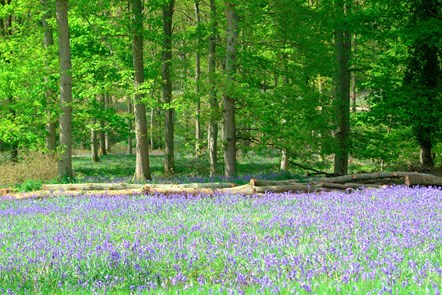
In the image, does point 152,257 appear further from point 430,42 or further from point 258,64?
point 430,42

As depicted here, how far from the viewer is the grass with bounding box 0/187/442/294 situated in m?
4.89

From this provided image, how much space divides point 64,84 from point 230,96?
599cm

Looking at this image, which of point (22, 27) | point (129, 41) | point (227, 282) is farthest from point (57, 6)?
point (227, 282)

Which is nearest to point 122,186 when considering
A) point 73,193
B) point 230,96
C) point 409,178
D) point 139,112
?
point 73,193

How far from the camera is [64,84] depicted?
1831 centimetres

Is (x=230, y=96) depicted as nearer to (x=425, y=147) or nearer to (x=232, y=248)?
(x=425, y=147)

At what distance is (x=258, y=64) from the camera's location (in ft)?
62.1

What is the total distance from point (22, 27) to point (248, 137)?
1399 cm

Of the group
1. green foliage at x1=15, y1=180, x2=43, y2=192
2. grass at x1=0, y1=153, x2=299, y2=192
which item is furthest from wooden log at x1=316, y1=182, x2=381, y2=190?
green foliage at x1=15, y1=180, x2=43, y2=192

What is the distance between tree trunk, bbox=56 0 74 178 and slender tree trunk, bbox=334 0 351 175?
34.3 feet

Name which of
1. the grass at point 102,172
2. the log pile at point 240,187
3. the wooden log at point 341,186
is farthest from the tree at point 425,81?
the wooden log at point 341,186

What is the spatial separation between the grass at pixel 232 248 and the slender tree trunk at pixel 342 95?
37.1 ft

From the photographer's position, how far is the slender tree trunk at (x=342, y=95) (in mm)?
21656

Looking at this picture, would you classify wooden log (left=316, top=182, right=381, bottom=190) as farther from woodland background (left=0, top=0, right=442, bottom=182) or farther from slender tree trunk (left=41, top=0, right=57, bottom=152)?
slender tree trunk (left=41, top=0, right=57, bottom=152)
